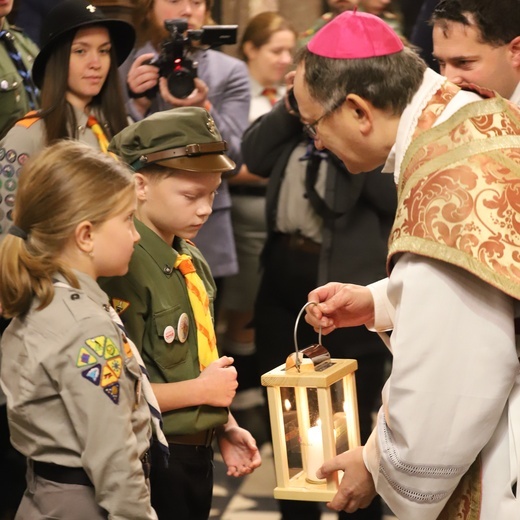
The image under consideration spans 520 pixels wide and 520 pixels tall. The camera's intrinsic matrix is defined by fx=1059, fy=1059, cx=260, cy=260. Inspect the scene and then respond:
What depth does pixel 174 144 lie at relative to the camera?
2816 millimetres

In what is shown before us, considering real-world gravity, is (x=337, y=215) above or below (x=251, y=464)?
above

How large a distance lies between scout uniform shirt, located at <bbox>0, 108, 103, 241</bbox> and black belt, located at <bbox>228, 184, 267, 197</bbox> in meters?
1.65

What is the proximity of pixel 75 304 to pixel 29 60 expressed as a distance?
187cm

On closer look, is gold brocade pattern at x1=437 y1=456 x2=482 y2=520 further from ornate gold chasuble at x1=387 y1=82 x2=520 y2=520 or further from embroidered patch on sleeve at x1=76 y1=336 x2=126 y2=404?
embroidered patch on sleeve at x1=76 y1=336 x2=126 y2=404

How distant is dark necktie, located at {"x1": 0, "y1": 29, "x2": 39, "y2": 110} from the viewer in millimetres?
3908

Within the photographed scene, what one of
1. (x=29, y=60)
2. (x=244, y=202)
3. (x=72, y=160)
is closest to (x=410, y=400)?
(x=72, y=160)

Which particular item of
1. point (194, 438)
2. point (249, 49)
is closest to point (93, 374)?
point (194, 438)

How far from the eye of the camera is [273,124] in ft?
13.2

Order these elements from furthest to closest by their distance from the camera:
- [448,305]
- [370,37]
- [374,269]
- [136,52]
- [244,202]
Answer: [244,202]
[136,52]
[374,269]
[370,37]
[448,305]

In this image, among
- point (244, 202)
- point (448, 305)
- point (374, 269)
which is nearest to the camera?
point (448, 305)

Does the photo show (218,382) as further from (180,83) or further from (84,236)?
(180,83)

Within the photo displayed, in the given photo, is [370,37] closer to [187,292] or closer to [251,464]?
[187,292]

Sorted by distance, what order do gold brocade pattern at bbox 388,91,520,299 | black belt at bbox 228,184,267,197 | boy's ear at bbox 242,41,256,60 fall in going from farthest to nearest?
boy's ear at bbox 242,41,256,60 → black belt at bbox 228,184,267,197 → gold brocade pattern at bbox 388,91,520,299

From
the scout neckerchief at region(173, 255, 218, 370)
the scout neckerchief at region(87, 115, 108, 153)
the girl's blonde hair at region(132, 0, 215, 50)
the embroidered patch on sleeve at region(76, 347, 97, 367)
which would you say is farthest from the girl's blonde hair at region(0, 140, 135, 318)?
the girl's blonde hair at region(132, 0, 215, 50)
